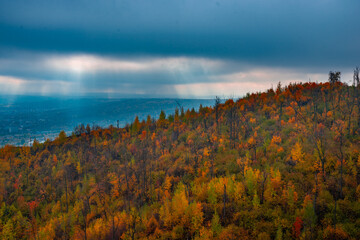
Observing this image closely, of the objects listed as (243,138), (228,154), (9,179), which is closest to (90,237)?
(228,154)

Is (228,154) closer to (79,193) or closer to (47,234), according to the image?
(47,234)

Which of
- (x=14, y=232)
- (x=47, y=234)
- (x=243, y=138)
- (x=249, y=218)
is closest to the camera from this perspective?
(x=249, y=218)

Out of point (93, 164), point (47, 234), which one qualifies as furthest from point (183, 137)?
Result: point (47, 234)

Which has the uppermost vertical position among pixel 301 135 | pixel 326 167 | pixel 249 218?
pixel 301 135

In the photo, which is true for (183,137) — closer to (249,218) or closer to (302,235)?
(249,218)

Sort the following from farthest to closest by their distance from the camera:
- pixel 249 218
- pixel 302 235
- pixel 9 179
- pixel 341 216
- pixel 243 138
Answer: pixel 9 179, pixel 243 138, pixel 249 218, pixel 341 216, pixel 302 235

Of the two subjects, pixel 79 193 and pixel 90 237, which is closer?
pixel 90 237

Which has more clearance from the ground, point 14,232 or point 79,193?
point 79,193

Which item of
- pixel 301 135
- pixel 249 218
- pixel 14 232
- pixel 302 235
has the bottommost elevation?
pixel 14 232

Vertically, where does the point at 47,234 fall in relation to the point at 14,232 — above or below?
above
